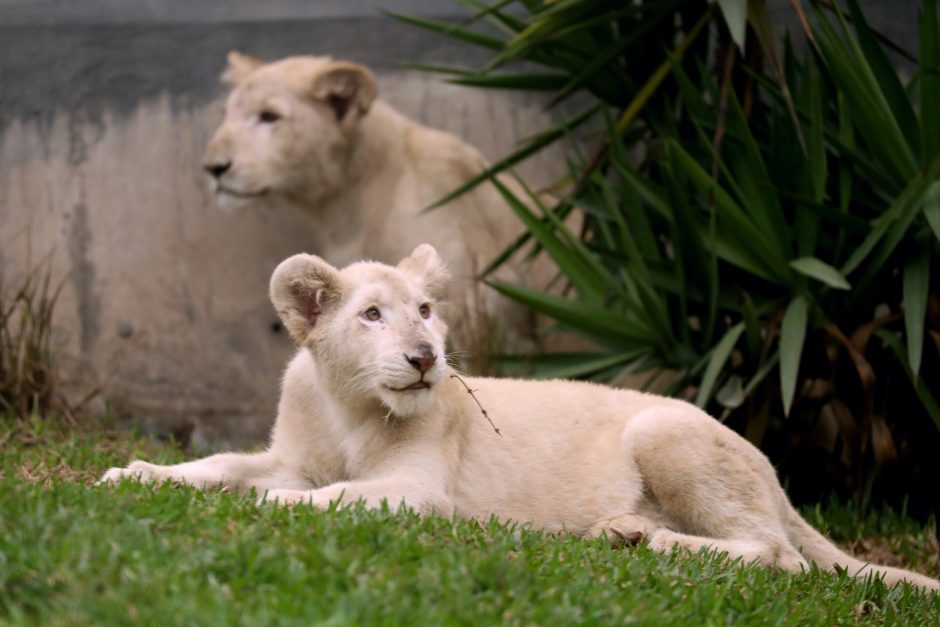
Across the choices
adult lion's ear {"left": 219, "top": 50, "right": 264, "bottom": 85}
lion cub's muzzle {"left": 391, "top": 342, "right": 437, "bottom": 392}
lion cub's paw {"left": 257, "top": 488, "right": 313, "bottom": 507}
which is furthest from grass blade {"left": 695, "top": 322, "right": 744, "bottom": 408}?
adult lion's ear {"left": 219, "top": 50, "right": 264, "bottom": 85}

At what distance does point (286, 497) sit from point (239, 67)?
19.6 feet

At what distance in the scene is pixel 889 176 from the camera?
26.5ft

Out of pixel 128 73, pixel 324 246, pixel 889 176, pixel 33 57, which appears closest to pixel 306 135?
pixel 324 246

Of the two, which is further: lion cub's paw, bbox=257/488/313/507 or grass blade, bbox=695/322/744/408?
grass blade, bbox=695/322/744/408

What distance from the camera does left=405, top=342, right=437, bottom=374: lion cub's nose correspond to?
508cm

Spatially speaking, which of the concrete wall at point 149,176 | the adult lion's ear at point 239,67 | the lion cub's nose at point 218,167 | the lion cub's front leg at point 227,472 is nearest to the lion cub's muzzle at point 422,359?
the lion cub's front leg at point 227,472

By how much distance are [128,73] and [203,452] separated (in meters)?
4.60

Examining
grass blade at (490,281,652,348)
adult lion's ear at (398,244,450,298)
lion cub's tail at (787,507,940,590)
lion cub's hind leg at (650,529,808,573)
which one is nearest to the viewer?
lion cub's hind leg at (650,529,808,573)

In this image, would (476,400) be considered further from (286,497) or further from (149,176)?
(149,176)

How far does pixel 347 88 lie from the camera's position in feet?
32.7

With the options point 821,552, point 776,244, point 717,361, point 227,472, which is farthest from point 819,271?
point 227,472

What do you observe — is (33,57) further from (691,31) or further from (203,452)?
(691,31)

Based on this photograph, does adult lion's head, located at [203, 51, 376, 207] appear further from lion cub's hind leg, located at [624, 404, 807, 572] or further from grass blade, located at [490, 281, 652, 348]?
lion cub's hind leg, located at [624, 404, 807, 572]

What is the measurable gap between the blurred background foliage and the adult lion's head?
125 cm
